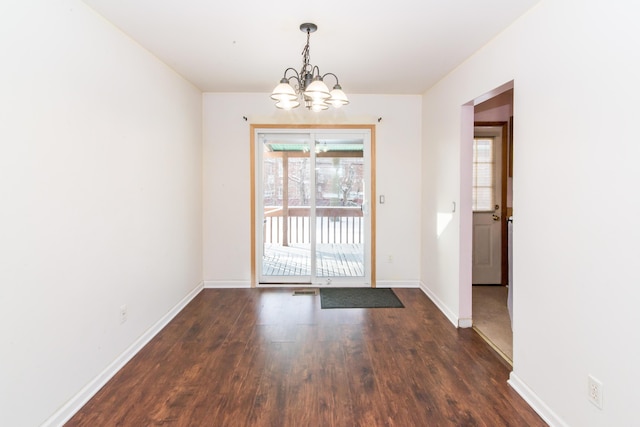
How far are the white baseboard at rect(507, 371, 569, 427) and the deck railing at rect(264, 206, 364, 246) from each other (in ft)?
8.60

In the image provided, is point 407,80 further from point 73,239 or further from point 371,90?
point 73,239

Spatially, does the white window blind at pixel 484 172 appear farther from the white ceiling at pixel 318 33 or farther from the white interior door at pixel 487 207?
the white ceiling at pixel 318 33

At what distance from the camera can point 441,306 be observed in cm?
376

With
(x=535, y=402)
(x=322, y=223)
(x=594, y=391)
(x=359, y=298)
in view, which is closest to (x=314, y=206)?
(x=322, y=223)

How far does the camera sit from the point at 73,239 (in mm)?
2086

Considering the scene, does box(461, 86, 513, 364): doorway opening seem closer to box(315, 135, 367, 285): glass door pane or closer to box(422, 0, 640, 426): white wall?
box(315, 135, 367, 285): glass door pane

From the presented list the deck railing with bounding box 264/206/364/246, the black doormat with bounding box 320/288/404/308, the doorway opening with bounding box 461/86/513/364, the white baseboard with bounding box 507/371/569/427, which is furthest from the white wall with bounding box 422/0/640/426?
the deck railing with bounding box 264/206/364/246

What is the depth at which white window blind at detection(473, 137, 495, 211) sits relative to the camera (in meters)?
4.66

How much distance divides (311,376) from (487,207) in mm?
3496

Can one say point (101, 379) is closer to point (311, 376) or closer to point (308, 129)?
point (311, 376)

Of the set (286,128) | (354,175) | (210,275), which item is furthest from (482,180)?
(210,275)

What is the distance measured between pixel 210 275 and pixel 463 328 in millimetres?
A: 3086

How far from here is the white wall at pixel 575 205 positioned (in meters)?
1.52

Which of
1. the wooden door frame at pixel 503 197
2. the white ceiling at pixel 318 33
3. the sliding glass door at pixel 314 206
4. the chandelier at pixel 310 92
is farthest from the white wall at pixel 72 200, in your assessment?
the wooden door frame at pixel 503 197
